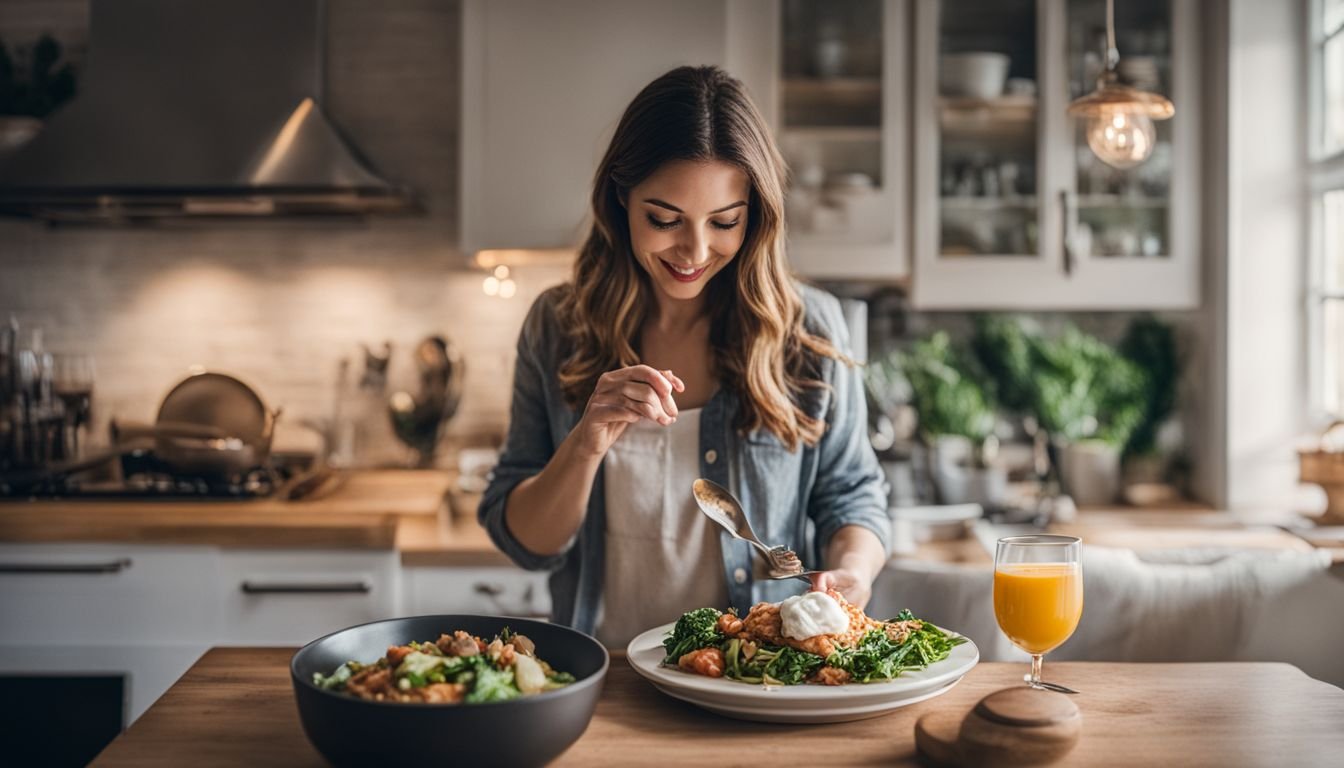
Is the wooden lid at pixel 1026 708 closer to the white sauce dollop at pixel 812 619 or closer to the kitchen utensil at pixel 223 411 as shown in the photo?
the white sauce dollop at pixel 812 619

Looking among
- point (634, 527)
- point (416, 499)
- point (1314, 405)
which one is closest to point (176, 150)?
point (416, 499)

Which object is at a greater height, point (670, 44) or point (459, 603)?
point (670, 44)

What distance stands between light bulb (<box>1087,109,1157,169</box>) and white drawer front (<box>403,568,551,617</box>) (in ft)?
5.04

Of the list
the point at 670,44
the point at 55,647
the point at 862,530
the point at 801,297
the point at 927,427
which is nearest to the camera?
the point at 862,530

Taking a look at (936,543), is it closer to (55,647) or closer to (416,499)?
(416,499)

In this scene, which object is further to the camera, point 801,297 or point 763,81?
point 763,81

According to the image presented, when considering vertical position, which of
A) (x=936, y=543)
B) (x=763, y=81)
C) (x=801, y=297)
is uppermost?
(x=763, y=81)

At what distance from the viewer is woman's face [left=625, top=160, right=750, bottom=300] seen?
1485 millimetres

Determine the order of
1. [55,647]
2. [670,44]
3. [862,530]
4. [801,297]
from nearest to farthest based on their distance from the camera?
[862,530]
[801,297]
[55,647]
[670,44]

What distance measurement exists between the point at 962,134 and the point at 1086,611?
65.4 inches

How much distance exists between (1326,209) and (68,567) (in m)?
3.24

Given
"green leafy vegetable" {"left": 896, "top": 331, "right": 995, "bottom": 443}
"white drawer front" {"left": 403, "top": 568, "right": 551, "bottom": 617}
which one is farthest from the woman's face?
"green leafy vegetable" {"left": 896, "top": 331, "right": 995, "bottom": 443}

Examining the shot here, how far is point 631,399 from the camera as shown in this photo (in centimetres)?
129

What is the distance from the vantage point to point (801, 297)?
67.7 inches
